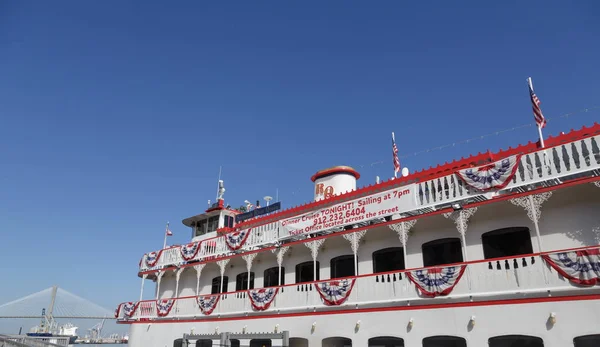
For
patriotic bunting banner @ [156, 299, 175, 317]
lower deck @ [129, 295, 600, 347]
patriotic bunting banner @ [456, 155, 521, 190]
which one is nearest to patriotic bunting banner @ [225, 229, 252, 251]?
lower deck @ [129, 295, 600, 347]

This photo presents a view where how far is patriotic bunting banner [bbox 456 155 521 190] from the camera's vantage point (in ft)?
44.3

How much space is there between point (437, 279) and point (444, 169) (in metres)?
→ 5.32

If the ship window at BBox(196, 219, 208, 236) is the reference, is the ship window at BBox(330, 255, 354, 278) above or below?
below

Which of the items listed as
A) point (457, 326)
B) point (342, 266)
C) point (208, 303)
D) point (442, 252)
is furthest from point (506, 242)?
point (208, 303)

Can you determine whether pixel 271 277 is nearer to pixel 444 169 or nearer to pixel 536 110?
pixel 444 169

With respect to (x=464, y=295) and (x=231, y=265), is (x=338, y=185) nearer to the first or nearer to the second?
(x=231, y=265)

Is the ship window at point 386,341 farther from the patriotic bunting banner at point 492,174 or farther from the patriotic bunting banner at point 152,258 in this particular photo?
the patriotic bunting banner at point 152,258

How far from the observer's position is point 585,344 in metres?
11.2

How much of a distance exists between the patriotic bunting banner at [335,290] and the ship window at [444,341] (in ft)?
11.2

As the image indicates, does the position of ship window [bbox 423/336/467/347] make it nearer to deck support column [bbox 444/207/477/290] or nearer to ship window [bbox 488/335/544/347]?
ship window [bbox 488/335/544/347]

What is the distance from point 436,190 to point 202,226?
1995 centimetres

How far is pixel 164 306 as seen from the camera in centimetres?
2367

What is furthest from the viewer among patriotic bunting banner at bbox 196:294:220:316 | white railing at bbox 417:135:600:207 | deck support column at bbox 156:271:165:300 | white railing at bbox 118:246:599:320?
deck support column at bbox 156:271:165:300

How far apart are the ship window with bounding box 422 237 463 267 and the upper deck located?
1409 millimetres
